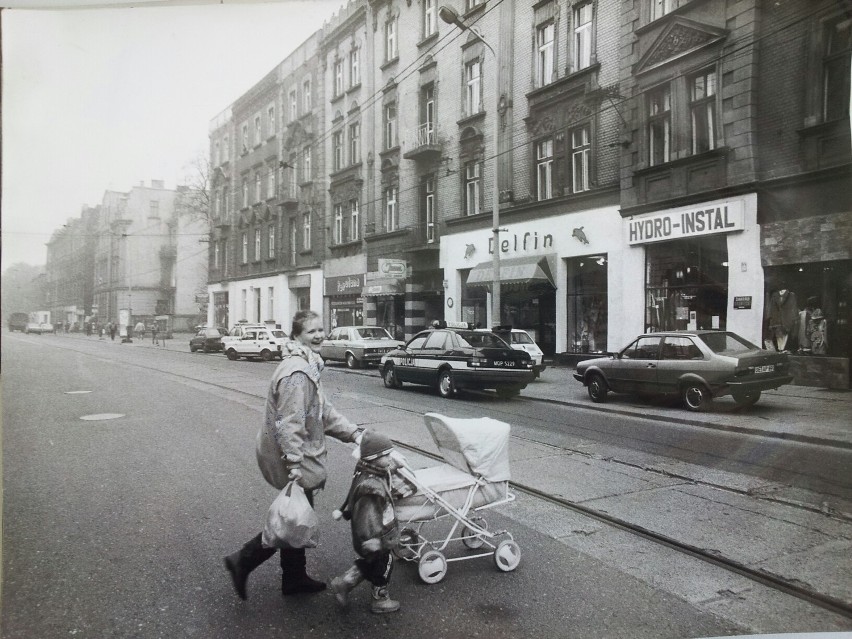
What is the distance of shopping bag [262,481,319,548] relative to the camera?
2.63 meters

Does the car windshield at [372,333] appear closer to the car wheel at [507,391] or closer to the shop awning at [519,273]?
the shop awning at [519,273]

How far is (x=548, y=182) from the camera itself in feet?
13.5

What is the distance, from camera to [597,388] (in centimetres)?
452

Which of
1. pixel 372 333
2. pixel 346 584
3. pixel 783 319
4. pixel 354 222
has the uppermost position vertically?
pixel 354 222

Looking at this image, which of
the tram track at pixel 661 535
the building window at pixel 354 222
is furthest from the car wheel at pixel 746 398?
the building window at pixel 354 222

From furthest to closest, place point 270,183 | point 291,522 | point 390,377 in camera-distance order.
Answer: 1. point 390,377
2. point 270,183
3. point 291,522

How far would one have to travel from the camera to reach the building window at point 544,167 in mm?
4129

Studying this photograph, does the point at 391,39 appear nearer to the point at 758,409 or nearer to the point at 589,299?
the point at 589,299

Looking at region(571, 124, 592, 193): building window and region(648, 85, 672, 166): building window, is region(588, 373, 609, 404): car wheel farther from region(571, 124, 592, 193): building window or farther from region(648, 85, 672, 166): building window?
region(648, 85, 672, 166): building window

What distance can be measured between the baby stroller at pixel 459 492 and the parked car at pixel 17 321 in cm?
203

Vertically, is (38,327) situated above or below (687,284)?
below

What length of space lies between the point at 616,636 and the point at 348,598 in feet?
4.22

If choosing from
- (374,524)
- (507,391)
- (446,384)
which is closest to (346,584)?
(374,524)

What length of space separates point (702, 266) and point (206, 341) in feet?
11.8
